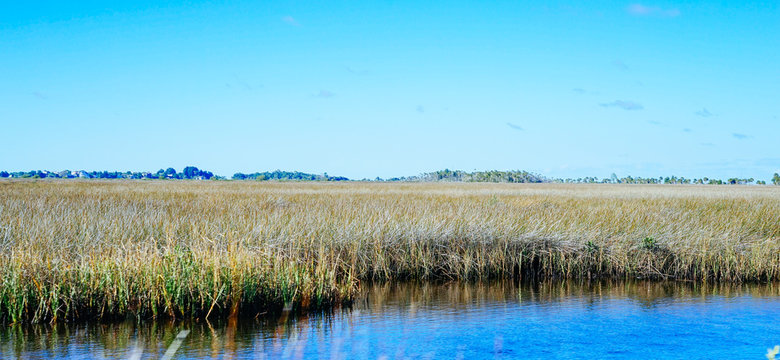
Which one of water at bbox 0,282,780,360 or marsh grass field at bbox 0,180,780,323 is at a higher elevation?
marsh grass field at bbox 0,180,780,323

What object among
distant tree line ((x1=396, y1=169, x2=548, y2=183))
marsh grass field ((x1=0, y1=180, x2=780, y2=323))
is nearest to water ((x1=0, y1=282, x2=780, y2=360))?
marsh grass field ((x1=0, y1=180, x2=780, y2=323))

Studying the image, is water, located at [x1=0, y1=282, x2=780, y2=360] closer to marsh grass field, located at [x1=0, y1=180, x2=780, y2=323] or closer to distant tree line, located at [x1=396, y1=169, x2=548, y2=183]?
marsh grass field, located at [x1=0, y1=180, x2=780, y2=323]

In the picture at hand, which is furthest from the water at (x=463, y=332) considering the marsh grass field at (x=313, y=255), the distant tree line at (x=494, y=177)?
the distant tree line at (x=494, y=177)

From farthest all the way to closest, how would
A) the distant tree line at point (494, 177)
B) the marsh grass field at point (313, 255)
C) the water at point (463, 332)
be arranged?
the distant tree line at point (494, 177) → the marsh grass field at point (313, 255) → the water at point (463, 332)

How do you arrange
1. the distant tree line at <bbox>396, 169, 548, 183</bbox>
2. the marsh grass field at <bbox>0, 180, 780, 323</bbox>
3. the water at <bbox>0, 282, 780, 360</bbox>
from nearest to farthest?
the water at <bbox>0, 282, 780, 360</bbox> < the marsh grass field at <bbox>0, 180, 780, 323</bbox> < the distant tree line at <bbox>396, 169, 548, 183</bbox>

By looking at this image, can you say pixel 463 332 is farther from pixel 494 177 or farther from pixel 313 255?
pixel 494 177

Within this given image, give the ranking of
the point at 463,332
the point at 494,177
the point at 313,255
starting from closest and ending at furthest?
1. the point at 463,332
2. the point at 313,255
3. the point at 494,177

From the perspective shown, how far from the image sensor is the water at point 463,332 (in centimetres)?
686

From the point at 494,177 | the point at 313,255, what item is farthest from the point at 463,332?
the point at 494,177

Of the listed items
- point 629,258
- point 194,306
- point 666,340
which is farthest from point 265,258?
point 629,258

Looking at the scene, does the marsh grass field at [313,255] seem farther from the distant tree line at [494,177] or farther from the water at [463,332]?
the distant tree line at [494,177]

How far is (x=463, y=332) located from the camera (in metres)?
7.82

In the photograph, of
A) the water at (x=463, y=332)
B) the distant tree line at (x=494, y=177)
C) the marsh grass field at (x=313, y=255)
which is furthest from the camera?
the distant tree line at (x=494, y=177)

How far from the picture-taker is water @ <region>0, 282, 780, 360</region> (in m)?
6.86
